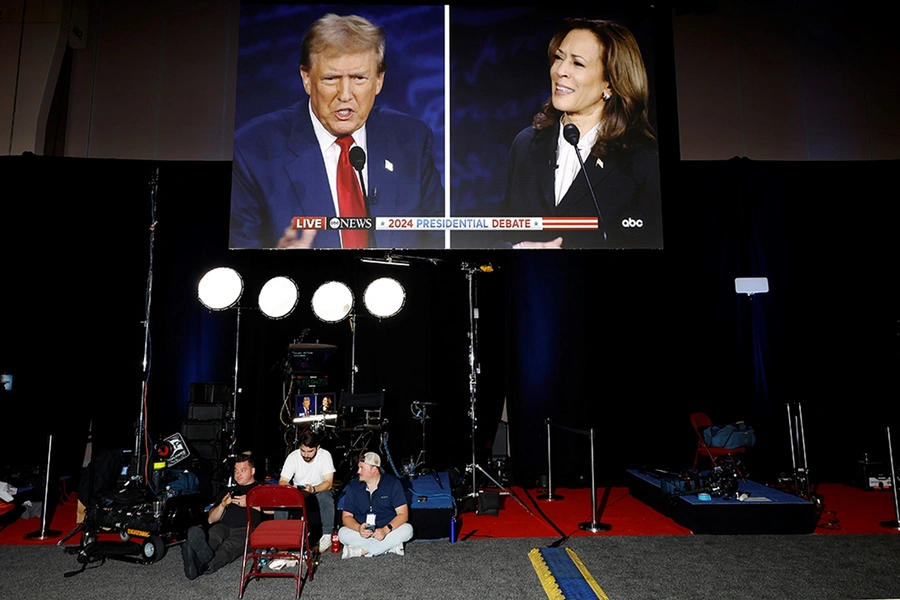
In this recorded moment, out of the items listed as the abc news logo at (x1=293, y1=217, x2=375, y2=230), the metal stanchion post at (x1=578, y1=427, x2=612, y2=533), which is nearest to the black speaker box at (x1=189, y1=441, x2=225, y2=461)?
the abc news logo at (x1=293, y1=217, x2=375, y2=230)

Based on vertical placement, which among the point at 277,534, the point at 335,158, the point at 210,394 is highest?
the point at 335,158

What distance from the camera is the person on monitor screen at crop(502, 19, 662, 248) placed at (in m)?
5.00

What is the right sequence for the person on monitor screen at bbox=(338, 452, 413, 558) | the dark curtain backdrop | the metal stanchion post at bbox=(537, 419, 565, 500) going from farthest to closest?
1. the dark curtain backdrop
2. the metal stanchion post at bbox=(537, 419, 565, 500)
3. the person on monitor screen at bbox=(338, 452, 413, 558)

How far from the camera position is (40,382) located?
636 centimetres

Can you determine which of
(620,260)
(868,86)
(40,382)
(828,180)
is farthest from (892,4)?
(40,382)

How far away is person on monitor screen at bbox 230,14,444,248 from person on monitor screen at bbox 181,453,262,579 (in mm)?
2028

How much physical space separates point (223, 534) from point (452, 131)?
3.88 m

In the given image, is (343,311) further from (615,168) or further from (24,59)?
(24,59)

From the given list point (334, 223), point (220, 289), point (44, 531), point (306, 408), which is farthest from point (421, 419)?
point (44, 531)

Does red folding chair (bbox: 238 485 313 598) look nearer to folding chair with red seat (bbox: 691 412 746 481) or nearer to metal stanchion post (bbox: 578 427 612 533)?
metal stanchion post (bbox: 578 427 612 533)

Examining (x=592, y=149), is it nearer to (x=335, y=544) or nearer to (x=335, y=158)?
(x=335, y=158)

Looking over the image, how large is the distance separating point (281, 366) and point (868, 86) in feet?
27.9

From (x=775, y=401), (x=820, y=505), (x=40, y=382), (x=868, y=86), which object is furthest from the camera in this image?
(x=868, y=86)

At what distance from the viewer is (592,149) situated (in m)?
5.14
